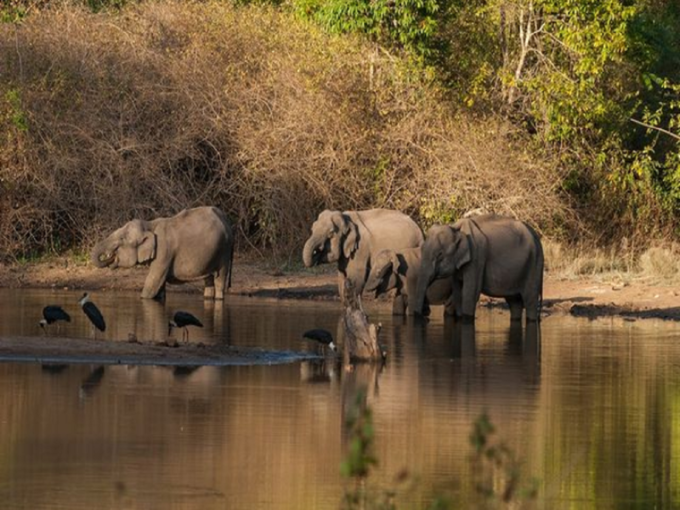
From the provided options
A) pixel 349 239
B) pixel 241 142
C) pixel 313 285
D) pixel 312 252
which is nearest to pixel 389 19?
pixel 241 142

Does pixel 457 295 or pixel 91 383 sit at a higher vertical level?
pixel 91 383

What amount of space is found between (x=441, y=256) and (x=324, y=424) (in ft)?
35.4

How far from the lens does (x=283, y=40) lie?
3475 cm

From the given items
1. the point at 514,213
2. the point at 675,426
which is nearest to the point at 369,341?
the point at 675,426

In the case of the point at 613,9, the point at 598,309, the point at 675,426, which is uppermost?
the point at 613,9

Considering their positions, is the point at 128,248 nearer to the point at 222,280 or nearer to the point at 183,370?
the point at 222,280

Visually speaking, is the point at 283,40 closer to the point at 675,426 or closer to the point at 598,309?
the point at 598,309

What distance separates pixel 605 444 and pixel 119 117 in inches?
831

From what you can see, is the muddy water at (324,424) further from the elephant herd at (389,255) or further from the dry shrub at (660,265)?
the dry shrub at (660,265)

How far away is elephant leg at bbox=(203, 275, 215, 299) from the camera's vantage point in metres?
29.0

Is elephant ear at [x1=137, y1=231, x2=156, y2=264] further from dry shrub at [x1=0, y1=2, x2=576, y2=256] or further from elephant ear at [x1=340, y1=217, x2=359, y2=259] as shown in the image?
dry shrub at [x1=0, y1=2, x2=576, y2=256]

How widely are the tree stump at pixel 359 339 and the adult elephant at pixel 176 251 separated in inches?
369

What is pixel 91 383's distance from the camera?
1703 cm

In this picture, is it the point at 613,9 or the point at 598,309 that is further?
the point at 613,9
